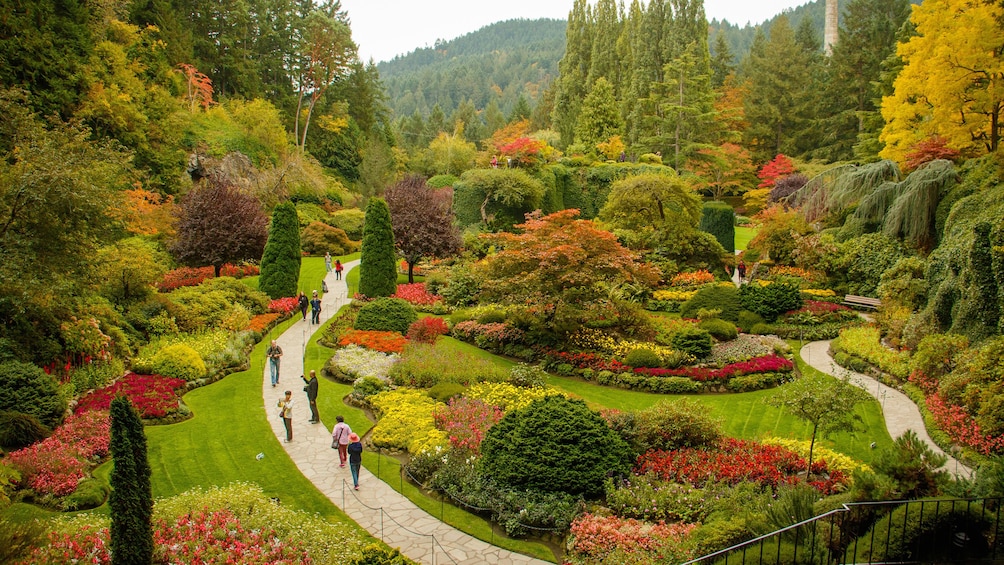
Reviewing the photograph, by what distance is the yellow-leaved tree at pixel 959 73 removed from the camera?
72.1 feet

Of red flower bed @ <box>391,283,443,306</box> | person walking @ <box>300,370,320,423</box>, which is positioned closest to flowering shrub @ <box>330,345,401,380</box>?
person walking @ <box>300,370,320,423</box>

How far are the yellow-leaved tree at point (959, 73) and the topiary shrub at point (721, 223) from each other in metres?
9.46

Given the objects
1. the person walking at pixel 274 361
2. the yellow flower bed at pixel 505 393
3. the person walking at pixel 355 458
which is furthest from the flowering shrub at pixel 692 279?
the person walking at pixel 355 458

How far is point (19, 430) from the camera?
11.9m

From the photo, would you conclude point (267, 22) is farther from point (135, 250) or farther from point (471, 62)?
point (471, 62)

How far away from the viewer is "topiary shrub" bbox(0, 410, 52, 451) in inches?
464

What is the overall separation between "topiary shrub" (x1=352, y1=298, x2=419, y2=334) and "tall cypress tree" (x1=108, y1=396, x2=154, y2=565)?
13111mm

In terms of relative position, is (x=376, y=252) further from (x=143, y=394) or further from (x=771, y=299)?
(x=771, y=299)

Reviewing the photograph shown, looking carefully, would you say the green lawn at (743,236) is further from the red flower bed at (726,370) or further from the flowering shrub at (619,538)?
the flowering shrub at (619,538)

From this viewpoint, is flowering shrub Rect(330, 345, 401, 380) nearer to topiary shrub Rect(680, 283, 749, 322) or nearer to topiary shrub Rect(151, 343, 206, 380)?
topiary shrub Rect(151, 343, 206, 380)

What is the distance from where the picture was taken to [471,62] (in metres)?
157

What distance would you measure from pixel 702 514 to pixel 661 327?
442 inches

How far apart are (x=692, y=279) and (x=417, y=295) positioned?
1168 cm

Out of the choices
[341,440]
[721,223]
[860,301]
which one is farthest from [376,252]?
[721,223]
